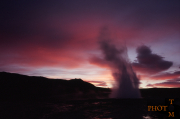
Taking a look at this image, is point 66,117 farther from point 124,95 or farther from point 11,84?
point 11,84

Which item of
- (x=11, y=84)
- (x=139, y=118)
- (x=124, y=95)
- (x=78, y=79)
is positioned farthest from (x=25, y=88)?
(x=139, y=118)

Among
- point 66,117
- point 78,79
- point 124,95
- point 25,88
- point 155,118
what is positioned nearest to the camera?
point 155,118

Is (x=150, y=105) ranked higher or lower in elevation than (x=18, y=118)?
higher

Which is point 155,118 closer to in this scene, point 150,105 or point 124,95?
point 150,105

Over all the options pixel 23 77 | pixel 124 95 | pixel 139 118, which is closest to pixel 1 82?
pixel 23 77

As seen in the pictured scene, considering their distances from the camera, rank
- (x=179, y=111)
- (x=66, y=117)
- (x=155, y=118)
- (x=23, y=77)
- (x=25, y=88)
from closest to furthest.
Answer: (x=179, y=111) < (x=155, y=118) < (x=66, y=117) < (x=25, y=88) < (x=23, y=77)

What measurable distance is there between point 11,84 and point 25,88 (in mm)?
12696

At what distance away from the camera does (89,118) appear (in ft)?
59.0

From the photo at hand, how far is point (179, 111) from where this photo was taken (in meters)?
15.5

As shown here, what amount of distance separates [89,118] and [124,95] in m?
37.7

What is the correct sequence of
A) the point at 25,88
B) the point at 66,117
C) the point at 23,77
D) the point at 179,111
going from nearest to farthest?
the point at 179,111, the point at 66,117, the point at 25,88, the point at 23,77

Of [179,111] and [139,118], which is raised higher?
[179,111]

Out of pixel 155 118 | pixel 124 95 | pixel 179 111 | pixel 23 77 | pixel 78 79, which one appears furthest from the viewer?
pixel 78 79

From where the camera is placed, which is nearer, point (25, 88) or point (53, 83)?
point (25, 88)
